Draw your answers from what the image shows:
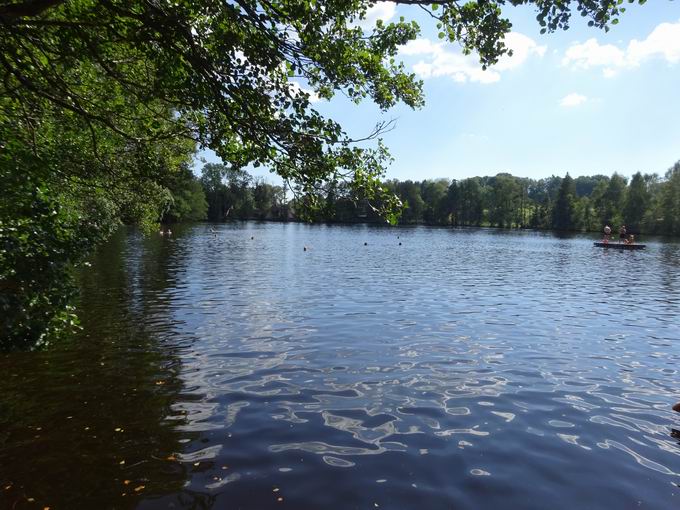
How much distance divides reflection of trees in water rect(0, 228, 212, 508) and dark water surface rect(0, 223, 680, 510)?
0.04 meters

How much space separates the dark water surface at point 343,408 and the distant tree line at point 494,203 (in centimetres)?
7973

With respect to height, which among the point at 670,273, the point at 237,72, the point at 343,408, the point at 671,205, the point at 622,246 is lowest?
the point at 343,408

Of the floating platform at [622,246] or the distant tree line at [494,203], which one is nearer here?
the floating platform at [622,246]

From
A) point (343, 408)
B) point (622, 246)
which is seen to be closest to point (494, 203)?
point (622, 246)

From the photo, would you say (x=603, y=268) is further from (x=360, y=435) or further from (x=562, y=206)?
(x=562, y=206)

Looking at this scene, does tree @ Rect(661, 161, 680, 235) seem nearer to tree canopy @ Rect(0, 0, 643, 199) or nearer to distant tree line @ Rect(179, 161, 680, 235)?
distant tree line @ Rect(179, 161, 680, 235)

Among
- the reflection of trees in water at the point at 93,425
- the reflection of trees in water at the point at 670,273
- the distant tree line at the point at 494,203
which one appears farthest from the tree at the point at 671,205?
the reflection of trees in water at the point at 93,425

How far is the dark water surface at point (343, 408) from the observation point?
664 cm

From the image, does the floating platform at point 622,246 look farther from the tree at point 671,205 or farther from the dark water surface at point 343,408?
the tree at point 671,205

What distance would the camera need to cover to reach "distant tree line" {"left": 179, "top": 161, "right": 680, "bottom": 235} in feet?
385

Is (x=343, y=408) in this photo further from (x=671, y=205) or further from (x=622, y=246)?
(x=671, y=205)

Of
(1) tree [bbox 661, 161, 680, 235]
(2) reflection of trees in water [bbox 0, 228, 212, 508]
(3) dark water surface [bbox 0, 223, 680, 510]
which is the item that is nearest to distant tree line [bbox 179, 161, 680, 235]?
(1) tree [bbox 661, 161, 680, 235]

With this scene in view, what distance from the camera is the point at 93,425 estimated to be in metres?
8.35

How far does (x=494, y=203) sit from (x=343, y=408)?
177m
